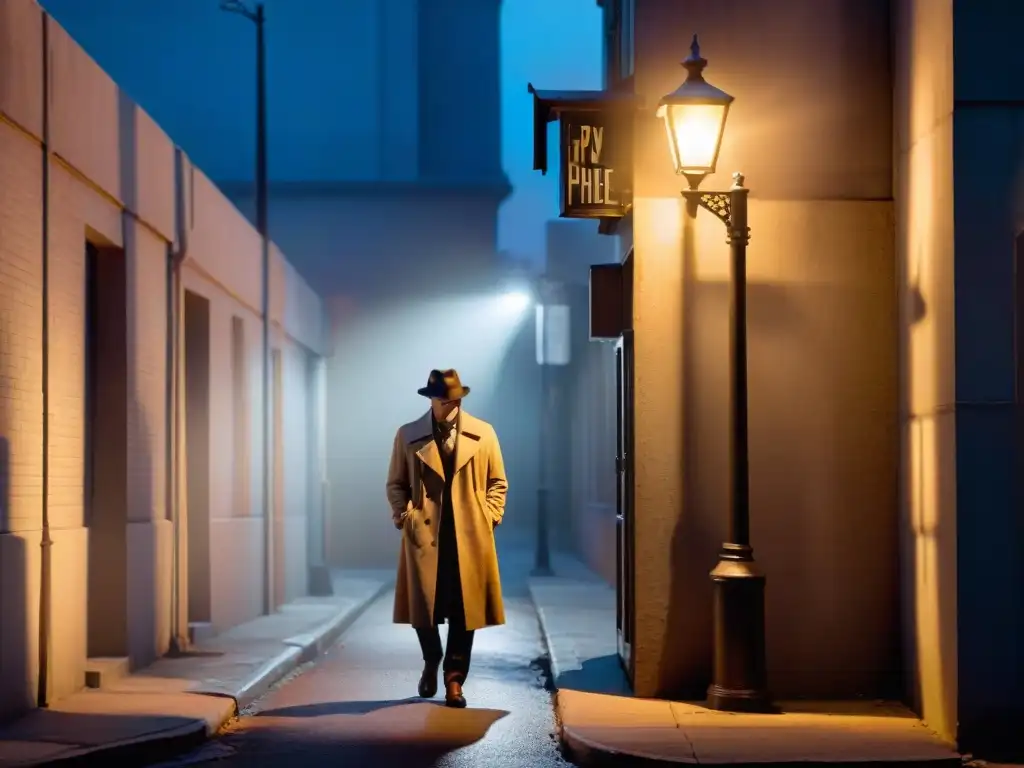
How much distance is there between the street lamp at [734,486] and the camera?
9.55 metres

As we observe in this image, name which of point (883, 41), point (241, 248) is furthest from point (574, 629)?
point (883, 41)

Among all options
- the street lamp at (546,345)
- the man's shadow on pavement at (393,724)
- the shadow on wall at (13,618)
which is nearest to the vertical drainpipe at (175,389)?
the man's shadow on pavement at (393,724)

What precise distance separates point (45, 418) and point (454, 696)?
3.09 meters

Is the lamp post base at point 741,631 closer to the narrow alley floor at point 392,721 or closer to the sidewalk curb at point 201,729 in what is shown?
the narrow alley floor at point 392,721

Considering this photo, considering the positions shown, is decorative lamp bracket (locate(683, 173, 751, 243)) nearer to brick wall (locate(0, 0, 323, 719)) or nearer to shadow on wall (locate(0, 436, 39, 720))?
brick wall (locate(0, 0, 323, 719))

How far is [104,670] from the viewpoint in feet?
36.4

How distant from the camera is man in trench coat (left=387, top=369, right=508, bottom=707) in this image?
10.1 metres

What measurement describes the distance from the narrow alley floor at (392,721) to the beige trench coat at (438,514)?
2.14 feet

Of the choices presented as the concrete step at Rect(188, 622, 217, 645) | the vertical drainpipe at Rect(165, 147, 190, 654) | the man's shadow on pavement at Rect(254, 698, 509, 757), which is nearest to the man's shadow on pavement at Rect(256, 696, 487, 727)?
Result: the man's shadow on pavement at Rect(254, 698, 509, 757)

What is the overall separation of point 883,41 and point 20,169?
213 inches

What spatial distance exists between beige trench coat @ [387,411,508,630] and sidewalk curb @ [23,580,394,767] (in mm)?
1350

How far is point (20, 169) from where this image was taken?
9695 millimetres

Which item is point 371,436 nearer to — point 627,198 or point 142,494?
point 142,494

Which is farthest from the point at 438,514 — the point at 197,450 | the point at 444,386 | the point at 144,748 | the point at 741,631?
the point at 197,450
